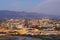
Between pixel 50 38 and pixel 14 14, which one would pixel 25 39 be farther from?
pixel 14 14

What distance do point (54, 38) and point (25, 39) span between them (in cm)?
100

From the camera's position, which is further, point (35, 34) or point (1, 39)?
point (35, 34)

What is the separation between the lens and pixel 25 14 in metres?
20.3

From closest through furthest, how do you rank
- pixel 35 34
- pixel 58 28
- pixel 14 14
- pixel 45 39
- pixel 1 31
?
pixel 45 39
pixel 35 34
pixel 1 31
pixel 58 28
pixel 14 14

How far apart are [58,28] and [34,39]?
116 inches

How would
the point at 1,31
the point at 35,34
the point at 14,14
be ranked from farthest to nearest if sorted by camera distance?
the point at 14,14
the point at 1,31
the point at 35,34

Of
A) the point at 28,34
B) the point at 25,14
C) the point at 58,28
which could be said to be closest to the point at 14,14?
the point at 25,14

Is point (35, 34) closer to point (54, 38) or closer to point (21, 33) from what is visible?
point (21, 33)

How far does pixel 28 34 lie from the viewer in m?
A: 8.50

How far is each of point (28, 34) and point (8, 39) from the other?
158cm

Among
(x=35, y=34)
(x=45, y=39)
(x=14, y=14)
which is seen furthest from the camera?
(x=14, y=14)

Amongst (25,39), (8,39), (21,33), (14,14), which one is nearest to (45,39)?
(25,39)

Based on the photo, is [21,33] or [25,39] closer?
[25,39]

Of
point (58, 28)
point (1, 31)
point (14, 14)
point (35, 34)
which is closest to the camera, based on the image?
point (35, 34)
